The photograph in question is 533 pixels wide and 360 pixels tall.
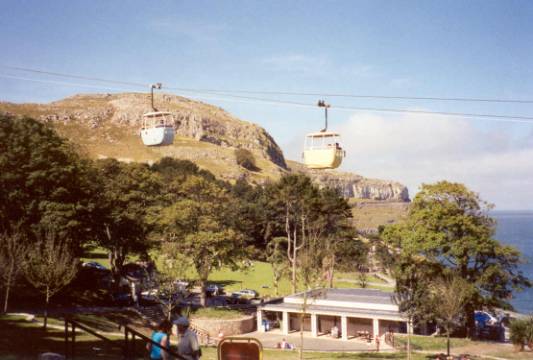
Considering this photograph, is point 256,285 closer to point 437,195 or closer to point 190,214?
point 190,214

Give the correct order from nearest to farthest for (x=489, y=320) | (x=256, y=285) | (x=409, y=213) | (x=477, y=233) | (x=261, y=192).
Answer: (x=477, y=233), (x=409, y=213), (x=489, y=320), (x=256, y=285), (x=261, y=192)

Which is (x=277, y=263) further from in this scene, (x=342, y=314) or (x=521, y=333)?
(x=521, y=333)

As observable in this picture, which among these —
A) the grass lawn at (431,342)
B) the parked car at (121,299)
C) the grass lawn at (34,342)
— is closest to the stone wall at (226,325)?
→ the parked car at (121,299)

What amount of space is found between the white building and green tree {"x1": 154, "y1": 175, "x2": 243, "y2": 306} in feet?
19.4

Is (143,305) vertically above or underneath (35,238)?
underneath

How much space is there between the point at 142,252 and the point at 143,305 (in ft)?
14.9

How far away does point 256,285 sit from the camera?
208 ft

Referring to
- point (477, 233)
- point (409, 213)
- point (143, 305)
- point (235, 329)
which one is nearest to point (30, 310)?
point (143, 305)

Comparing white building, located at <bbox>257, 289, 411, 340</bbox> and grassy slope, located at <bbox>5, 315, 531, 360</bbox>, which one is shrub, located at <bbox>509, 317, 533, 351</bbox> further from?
white building, located at <bbox>257, 289, 411, 340</bbox>

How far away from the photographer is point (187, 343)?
9219mm

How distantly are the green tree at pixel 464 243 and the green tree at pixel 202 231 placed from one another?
47.4 feet

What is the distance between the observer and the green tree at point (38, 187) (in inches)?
1390

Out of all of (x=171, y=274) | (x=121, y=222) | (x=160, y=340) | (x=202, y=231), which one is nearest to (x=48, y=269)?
(x=171, y=274)

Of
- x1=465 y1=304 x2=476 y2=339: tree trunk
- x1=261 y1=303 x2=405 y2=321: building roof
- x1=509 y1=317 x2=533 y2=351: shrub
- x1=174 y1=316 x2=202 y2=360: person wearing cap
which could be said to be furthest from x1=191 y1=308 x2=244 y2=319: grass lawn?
x1=174 y1=316 x2=202 y2=360: person wearing cap
